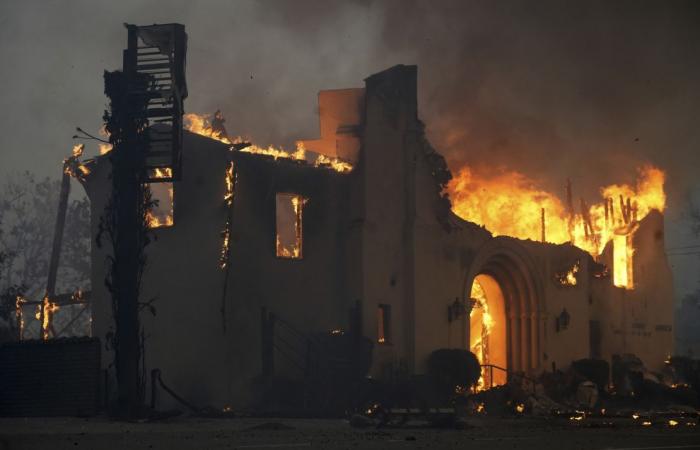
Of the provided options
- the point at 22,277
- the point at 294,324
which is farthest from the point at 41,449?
the point at 22,277

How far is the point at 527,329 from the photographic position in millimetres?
34344

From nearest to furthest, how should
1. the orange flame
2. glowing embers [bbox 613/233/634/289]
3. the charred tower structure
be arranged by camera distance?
the charred tower structure, the orange flame, glowing embers [bbox 613/233/634/289]

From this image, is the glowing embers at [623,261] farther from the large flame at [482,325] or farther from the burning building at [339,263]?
the large flame at [482,325]

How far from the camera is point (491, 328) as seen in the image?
35406mm

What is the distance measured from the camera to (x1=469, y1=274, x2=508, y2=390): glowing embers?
3462 centimetres

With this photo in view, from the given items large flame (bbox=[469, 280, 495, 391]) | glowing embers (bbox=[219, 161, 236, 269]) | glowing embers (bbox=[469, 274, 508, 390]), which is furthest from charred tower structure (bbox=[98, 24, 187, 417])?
large flame (bbox=[469, 280, 495, 391])

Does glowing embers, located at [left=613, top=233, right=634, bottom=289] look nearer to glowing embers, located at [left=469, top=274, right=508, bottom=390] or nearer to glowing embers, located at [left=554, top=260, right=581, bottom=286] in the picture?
glowing embers, located at [left=554, top=260, right=581, bottom=286]

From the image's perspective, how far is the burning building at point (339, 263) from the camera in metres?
26.6

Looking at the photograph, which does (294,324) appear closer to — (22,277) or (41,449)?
(41,449)

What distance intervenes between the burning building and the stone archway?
0.05 m

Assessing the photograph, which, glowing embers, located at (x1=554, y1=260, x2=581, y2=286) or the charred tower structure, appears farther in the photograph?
glowing embers, located at (x1=554, y1=260, x2=581, y2=286)

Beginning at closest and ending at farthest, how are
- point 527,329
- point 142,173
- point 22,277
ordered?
1. point 142,173
2. point 527,329
3. point 22,277

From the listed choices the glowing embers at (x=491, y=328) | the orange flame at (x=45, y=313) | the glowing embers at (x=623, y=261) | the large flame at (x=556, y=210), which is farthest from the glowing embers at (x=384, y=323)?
the glowing embers at (x=623, y=261)

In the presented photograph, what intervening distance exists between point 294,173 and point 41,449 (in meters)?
15.0
